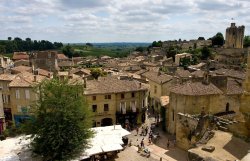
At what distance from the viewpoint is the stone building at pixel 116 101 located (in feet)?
122

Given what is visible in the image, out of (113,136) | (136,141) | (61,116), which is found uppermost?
(61,116)

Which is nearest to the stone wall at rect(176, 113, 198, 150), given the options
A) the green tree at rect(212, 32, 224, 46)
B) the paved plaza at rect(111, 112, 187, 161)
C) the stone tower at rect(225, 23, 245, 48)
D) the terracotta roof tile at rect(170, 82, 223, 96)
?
the paved plaza at rect(111, 112, 187, 161)

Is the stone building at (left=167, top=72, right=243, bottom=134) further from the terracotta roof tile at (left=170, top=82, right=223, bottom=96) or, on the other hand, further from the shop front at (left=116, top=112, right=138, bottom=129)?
the shop front at (left=116, top=112, right=138, bottom=129)

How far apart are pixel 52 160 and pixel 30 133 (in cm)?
360

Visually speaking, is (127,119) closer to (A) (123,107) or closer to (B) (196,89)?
(A) (123,107)

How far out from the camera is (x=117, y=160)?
2655 cm

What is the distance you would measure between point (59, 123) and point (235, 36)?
261ft

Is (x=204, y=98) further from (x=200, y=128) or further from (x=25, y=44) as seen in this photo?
(x=25, y=44)

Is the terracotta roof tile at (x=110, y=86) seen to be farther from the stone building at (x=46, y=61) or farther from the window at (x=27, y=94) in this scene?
the stone building at (x=46, y=61)

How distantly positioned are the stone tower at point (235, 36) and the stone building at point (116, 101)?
61085 mm

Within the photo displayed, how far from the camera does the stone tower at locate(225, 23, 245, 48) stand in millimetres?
89512

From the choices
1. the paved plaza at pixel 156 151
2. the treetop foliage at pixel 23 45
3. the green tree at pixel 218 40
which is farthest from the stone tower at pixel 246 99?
the treetop foliage at pixel 23 45

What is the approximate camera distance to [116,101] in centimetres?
3812

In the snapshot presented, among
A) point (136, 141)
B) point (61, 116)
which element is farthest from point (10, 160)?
point (136, 141)
